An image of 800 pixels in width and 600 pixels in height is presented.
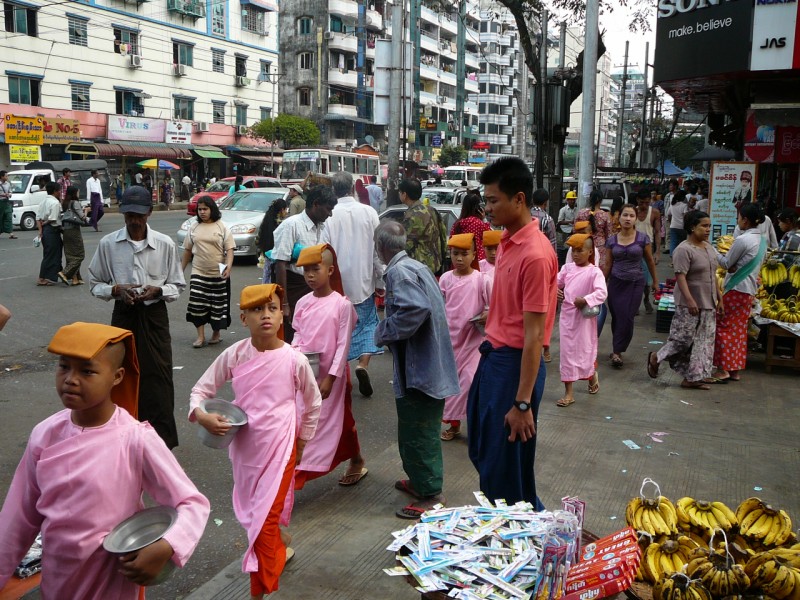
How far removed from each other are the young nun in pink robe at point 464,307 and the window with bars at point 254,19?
42.8 meters

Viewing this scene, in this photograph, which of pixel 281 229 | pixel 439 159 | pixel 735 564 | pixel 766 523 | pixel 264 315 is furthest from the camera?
pixel 439 159

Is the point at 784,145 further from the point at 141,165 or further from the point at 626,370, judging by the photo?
the point at 141,165

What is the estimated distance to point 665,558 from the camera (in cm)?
325

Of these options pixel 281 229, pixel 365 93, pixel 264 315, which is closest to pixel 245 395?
pixel 264 315

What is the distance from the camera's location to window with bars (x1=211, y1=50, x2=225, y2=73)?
1690 inches

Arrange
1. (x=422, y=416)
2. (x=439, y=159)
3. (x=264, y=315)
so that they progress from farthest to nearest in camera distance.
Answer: (x=439, y=159), (x=422, y=416), (x=264, y=315)

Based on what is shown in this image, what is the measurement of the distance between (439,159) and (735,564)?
65.5 metres

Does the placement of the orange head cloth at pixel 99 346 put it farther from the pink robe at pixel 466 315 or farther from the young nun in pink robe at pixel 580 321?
the young nun in pink robe at pixel 580 321

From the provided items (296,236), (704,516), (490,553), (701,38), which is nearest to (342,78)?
(701,38)

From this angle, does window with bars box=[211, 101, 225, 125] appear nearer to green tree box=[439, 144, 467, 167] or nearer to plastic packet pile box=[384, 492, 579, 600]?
green tree box=[439, 144, 467, 167]

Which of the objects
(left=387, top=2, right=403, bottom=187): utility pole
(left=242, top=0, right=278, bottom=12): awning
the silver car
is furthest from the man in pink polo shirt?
(left=242, top=0, right=278, bottom=12): awning

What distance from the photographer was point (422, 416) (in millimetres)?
4547

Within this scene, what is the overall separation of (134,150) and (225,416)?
3617 cm

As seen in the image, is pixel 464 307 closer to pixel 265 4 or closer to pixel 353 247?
pixel 353 247
